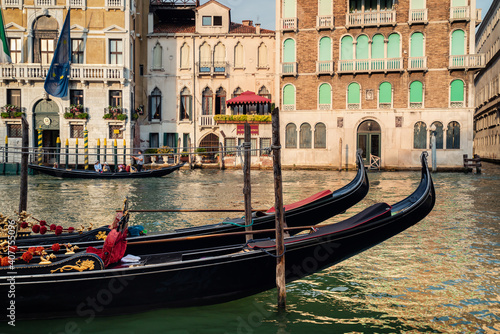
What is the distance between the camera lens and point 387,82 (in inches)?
953

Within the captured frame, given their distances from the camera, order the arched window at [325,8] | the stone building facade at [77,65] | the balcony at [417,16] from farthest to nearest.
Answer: the arched window at [325,8], the stone building facade at [77,65], the balcony at [417,16]

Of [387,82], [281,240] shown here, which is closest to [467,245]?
[281,240]

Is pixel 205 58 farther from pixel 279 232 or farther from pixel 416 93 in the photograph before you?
pixel 279 232

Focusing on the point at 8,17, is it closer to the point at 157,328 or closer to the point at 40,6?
the point at 40,6

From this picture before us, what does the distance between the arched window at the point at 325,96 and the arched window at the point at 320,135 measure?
3.27 feet

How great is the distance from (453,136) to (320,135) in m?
6.52

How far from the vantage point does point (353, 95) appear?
24.6m

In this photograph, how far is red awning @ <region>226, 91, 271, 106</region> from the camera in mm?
25188

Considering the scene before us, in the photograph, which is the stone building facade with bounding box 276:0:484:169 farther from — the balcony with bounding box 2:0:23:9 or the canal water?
the canal water

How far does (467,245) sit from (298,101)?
18683 millimetres

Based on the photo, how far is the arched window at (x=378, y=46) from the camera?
24234mm

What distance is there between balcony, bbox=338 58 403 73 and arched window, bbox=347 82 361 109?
80 centimetres

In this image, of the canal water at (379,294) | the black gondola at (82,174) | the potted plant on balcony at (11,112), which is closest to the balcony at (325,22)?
the black gondola at (82,174)

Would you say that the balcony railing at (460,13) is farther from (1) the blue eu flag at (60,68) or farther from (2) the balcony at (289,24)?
(1) the blue eu flag at (60,68)
